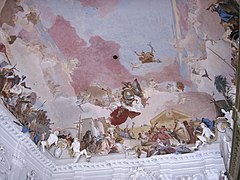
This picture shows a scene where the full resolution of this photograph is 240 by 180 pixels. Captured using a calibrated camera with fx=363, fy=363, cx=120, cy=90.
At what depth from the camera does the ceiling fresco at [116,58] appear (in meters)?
14.1

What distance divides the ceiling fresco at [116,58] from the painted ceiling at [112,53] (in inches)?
1.5

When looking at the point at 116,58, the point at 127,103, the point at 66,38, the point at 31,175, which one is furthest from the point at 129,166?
the point at 66,38

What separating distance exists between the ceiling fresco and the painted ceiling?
39 mm

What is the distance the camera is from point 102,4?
1420 centimetres

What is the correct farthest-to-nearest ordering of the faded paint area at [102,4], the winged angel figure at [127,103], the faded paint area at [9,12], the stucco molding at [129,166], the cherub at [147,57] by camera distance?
the winged angel figure at [127,103]
the cherub at [147,57]
the stucco molding at [129,166]
the faded paint area at [102,4]
the faded paint area at [9,12]

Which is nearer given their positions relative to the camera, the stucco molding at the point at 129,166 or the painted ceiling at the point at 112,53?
the painted ceiling at the point at 112,53

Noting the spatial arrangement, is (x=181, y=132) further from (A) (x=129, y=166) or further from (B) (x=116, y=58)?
(B) (x=116, y=58)

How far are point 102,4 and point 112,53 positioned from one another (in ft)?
7.78

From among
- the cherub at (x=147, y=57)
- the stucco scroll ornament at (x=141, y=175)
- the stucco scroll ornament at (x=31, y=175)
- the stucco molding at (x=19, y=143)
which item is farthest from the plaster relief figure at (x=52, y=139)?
the cherub at (x=147, y=57)

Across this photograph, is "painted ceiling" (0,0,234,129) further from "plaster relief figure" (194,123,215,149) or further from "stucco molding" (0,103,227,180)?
"stucco molding" (0,103,227,180)

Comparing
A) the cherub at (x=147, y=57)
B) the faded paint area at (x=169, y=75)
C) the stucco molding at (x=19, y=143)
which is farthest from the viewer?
the faded paint area at (x=169, y=75)

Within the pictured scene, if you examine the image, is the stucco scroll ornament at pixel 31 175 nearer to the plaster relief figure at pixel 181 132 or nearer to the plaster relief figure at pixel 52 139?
the plaster relief figure at pixel 52 139

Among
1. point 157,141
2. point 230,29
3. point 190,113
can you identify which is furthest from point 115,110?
point 230,29

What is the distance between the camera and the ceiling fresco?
1413cm
